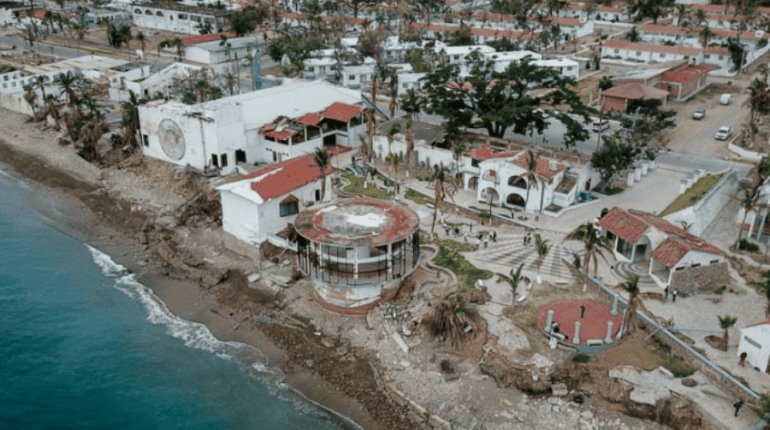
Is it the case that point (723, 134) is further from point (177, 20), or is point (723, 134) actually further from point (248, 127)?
point (177, 20)

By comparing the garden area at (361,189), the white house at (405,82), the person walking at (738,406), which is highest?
the white house at (405,82)

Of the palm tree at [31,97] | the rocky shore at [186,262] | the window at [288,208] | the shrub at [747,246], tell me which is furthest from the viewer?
the palm tree at [31,97]

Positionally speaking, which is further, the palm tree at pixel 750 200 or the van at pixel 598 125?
the van at pixel 598 125

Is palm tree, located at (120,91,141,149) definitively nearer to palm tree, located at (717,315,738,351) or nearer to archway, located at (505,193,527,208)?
archway, located at (505,193,527,208)

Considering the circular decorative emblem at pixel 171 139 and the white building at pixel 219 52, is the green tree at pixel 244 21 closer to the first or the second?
the white building at pixel 219 52

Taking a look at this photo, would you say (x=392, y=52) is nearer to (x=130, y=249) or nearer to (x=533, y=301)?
(x=130, y=249)

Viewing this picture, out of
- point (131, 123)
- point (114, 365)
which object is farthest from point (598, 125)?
point (114, 365)

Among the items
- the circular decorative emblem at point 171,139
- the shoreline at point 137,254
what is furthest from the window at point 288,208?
the circular decorative emblem at point 171,139
